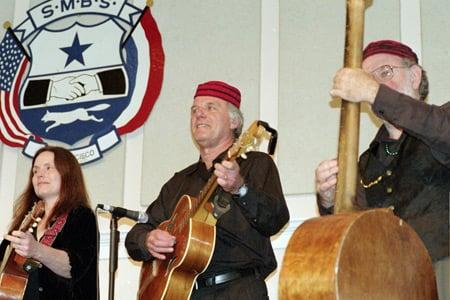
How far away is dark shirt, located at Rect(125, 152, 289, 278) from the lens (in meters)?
3.81

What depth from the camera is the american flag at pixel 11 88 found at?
6.00m

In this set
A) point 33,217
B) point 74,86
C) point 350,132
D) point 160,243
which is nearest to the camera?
point 350,132

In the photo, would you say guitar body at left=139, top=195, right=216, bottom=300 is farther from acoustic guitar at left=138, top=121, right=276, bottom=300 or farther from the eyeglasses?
the eyeglasses

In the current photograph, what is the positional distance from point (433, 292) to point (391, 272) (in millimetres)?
237

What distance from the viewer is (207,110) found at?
14.6ft

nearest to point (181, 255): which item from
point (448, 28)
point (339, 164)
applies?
point (339, 164)

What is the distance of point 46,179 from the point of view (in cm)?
480

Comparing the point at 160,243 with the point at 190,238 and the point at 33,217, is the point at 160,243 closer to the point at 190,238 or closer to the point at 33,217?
the point at 190,238

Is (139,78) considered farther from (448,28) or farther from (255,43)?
(448,28)

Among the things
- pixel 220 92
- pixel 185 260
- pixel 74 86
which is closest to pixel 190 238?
pixel 185 260

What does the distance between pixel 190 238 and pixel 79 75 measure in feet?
8.74

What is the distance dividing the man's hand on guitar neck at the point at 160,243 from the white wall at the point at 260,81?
4.26 feet

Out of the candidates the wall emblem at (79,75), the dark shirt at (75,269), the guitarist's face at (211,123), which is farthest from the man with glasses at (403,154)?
the wall emblem at (79,75)

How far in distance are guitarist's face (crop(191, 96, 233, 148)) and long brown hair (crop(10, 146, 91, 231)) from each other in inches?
33.7
